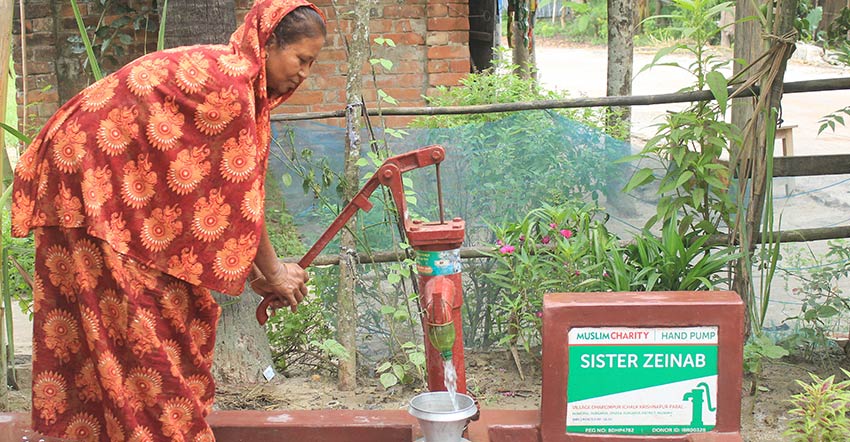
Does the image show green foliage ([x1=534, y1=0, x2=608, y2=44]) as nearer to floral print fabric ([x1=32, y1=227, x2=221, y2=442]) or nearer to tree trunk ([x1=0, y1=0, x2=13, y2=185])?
tree trunk ([x1=0, y1=0, x2=13, y2=185])

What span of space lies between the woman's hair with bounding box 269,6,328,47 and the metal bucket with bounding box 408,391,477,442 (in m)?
1.12

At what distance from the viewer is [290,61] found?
2.58 metres

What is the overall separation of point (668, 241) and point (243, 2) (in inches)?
143

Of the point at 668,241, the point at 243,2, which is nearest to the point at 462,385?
the point at 668,241

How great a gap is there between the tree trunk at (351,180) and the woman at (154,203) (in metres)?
1.27

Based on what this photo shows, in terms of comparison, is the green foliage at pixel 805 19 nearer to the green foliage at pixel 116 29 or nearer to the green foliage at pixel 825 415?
the green foliage at pixel 825 415

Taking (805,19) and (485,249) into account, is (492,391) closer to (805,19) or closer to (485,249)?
(485,249)

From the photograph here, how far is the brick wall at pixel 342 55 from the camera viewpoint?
6242mm

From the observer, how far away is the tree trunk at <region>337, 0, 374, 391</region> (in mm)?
Answer: 3902

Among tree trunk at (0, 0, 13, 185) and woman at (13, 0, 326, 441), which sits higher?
tree trunk at (0, 0, 13, 185)

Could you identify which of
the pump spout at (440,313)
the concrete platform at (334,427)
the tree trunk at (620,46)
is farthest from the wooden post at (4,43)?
the tree trunk at (620,46)

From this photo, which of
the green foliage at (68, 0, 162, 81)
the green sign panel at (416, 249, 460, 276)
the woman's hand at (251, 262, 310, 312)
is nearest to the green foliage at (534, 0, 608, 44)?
the green foliage at (68, 0, 162, 81)

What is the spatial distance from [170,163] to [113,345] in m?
0.53

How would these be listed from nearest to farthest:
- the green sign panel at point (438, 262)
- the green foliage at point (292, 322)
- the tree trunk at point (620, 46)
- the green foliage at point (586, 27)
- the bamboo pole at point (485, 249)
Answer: the green sign panel at point (438, 262) < the bamboo pole at point (485, 249) < the green foliage at point (292, 322) < the tree trunk at point (620, 46) < the green foliage at point (586, 27)
